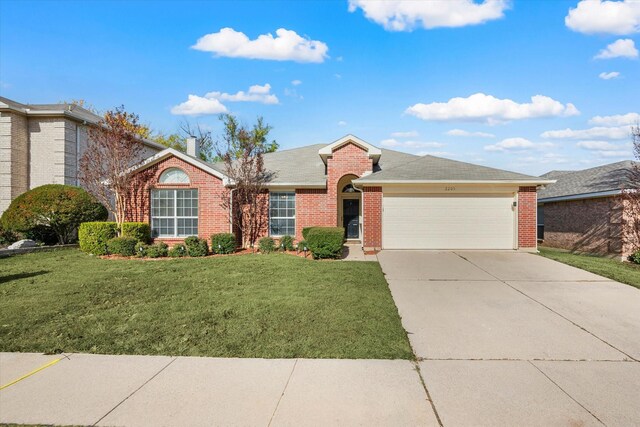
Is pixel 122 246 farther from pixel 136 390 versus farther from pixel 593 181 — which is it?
pixel 593 181

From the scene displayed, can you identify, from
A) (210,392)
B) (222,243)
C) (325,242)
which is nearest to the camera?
(210,392)

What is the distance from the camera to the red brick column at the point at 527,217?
13.6 m

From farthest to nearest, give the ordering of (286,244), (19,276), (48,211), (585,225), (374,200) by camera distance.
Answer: (585,225)
(48,211)
(286,244)
(374,200)
(19,276)

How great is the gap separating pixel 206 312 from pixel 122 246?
347 inches

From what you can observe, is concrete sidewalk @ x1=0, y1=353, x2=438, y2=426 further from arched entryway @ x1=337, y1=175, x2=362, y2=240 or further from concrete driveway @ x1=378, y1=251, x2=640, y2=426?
arched entryway @ x1=337, y1=175, x2=362, y2=240

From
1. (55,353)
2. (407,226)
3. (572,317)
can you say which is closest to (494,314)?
(572,317)

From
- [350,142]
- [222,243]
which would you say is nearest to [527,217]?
[350,142]

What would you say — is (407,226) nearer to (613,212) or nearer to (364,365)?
(613,212)

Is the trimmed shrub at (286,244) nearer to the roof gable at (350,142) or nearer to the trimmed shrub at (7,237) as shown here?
the roof gable at (350,142)

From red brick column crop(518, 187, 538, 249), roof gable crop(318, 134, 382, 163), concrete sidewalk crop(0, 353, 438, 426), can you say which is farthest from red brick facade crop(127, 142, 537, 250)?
concrete sidewalk crop(0, 353, 438, 426)

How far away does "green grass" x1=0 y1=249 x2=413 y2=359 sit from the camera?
4855 mm

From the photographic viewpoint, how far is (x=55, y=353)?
4688 mm

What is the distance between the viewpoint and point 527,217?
13.7 meters

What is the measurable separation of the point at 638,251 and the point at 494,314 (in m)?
11.0
